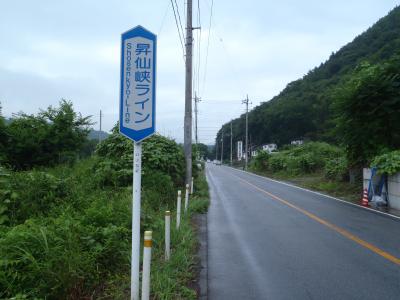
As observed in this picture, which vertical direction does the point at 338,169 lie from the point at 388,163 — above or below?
below

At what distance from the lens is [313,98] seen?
2943 inches

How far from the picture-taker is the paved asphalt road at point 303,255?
5.73 meters

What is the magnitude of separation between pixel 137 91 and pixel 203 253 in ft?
14.1

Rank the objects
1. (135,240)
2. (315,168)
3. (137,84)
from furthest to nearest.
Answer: (315,168) < (137,84) < (135,240)

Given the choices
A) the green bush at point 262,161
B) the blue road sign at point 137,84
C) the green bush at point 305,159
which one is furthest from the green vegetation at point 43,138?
the green bush at point 262,161

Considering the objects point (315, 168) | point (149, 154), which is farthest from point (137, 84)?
point (315, 168)

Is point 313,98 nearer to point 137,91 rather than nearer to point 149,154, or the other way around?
point 149,154

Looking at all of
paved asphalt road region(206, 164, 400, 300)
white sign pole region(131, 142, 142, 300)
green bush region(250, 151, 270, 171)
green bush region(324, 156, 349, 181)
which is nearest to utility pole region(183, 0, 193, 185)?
paved asphalt road region(206, 164, 400, 300)

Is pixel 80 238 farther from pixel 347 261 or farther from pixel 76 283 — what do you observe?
pixel 347 261

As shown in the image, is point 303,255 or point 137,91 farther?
point 303,255

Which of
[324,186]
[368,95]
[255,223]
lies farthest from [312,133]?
[255,223]

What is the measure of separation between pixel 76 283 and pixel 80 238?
1.07 metres

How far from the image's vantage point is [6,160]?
63.2 feet

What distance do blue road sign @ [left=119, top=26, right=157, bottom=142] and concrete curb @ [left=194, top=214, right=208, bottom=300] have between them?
248 cm
